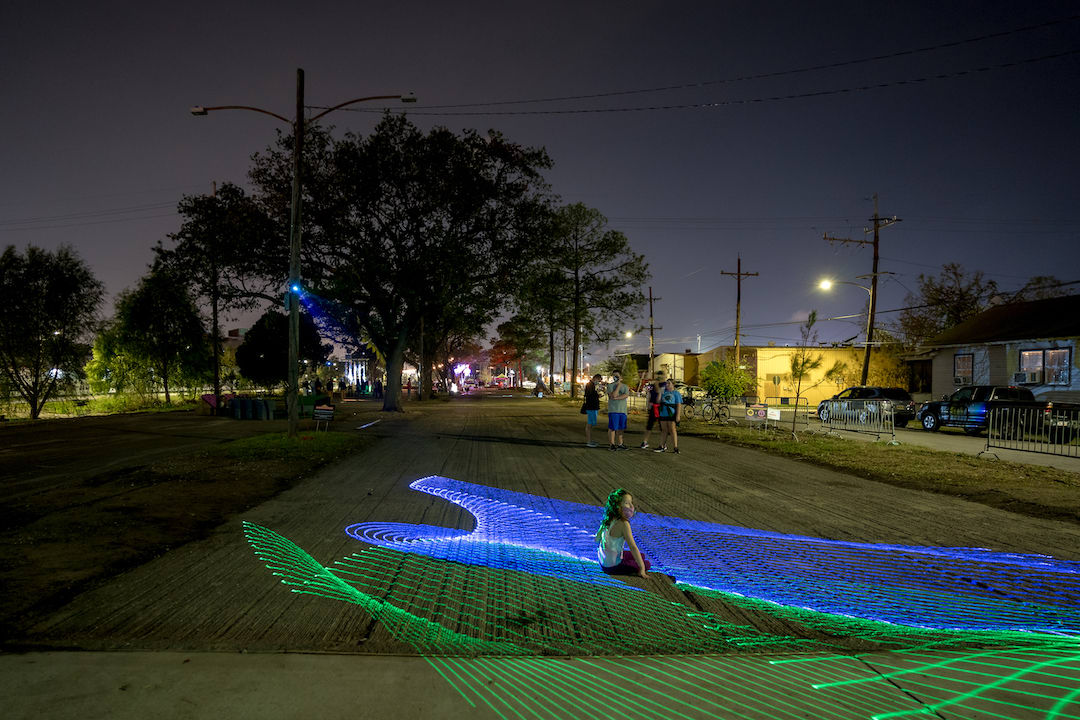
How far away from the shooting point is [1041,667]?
10.5ft

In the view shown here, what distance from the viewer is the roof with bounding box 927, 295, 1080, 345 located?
82.1ft

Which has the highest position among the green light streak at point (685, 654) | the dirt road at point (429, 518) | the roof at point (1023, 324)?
the roof at point (1023, 324)

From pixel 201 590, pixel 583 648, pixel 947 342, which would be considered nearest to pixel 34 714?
pixel 201 590

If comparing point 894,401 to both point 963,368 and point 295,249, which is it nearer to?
point 963,368

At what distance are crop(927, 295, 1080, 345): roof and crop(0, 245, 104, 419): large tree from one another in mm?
45750

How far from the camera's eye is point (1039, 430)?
1393cm

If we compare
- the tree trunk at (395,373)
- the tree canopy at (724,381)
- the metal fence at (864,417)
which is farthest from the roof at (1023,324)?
the tree trunk at (395,373)

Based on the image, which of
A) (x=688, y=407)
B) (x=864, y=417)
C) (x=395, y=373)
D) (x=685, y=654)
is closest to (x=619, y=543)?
(x=685, y=654)

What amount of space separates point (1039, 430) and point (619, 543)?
49.7 ft

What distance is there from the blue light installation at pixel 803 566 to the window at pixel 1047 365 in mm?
26644

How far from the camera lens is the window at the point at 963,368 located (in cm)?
2941

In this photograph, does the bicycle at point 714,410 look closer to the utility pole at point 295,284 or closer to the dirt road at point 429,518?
the dirt road at point 429,518

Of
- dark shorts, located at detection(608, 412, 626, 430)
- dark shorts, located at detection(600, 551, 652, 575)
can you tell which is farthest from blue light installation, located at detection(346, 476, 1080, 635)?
dark shorts, located at detection(608, 412, 626, 430)

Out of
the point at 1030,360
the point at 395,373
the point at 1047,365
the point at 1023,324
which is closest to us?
the point at 1047,365
